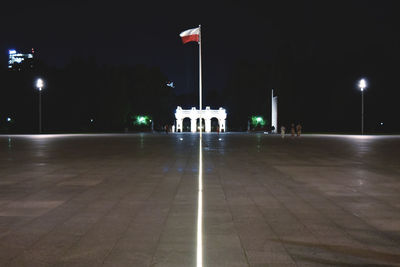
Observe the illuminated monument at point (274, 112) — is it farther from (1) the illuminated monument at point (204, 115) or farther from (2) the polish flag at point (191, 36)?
(2) the polish flag at point (191, 36)

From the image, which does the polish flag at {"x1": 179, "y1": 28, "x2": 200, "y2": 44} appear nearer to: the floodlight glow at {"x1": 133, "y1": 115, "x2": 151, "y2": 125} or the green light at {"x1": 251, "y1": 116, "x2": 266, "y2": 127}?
the green light at {"x1": 251, "y1": 116, "x2": 266, "y2": 127}

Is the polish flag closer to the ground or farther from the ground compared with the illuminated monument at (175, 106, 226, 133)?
farther from the ground

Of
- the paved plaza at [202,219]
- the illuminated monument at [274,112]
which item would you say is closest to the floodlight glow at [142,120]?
the illuminated monument at [274,112]

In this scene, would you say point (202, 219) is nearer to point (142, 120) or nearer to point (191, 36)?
point (191, 36)

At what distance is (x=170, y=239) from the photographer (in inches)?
237

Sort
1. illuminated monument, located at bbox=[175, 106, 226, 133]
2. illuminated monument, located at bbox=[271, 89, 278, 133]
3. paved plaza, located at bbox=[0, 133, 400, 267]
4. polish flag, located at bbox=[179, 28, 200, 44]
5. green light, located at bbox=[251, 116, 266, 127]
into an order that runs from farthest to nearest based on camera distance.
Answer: illuminated monument, located at bbox=[175, 106, 226, 133], green light, located at bbox=[251, 116, 266, 127], illuminated monument, located at bbox=[271, 89, 278, 133], polish flag, located at bbox=[179, 28, 200, 44], paved plaza, located at bbox=[0, 133, 400, 267]

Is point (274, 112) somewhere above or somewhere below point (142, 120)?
above

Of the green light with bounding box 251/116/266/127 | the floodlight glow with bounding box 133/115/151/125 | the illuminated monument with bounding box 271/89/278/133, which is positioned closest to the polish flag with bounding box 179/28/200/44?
the illuminated monument with bounding box 271/89/278/133

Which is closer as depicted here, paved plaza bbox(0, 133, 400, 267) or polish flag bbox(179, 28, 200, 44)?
paved plaza bbox(0, 133, 400, 267)

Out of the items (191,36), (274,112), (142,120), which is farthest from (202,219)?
(142,120)

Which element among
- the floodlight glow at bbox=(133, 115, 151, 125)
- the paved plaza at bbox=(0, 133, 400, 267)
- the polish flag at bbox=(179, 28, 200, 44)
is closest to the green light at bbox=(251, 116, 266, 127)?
the floodlight glow at bbox=(133, 115, 151, 125)

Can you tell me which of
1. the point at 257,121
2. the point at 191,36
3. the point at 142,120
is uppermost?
the point at 191,36

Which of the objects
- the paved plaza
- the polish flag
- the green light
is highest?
the polish flag

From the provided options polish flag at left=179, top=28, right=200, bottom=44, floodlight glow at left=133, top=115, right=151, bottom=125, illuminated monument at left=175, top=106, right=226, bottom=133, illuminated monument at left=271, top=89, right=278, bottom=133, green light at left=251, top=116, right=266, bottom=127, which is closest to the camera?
polish flag at left=179, top=28, right=200, bottom=44
